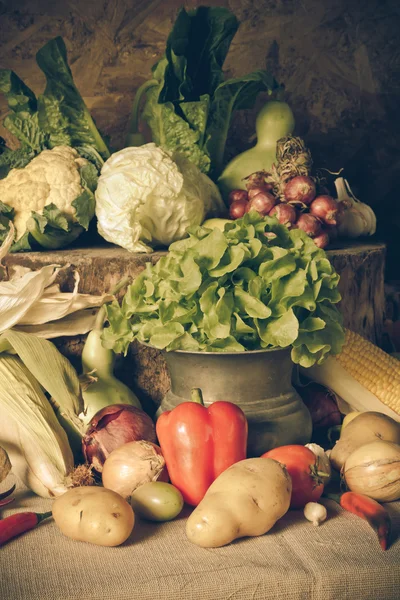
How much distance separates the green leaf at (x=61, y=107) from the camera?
294 centimetres

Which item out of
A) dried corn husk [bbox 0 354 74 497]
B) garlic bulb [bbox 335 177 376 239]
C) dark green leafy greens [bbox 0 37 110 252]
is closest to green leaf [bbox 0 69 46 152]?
dark green leafy greens [bbox 0 37 110 252]

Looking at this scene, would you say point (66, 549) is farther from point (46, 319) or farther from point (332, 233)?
point (332, 233)

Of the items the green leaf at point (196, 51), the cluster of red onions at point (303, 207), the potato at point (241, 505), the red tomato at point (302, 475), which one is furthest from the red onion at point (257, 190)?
the potato at point (241, 505)

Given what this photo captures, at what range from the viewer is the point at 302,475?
1.84 metres

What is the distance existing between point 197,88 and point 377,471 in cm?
206

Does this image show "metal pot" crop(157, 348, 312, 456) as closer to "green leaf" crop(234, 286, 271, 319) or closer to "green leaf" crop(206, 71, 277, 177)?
"green leaf" crop(234, 286, 271, 319)

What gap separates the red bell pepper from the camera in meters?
1.82

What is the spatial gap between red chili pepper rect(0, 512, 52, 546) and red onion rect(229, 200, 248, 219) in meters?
1.44

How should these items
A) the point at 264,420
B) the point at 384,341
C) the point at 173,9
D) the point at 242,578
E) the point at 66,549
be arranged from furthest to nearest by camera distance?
the point at 173,9 → the point at 384,341 → the point at 264,420 → the point at 66,549 → the point at 242,578

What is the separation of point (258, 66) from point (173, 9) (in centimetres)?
52

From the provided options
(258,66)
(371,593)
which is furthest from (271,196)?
(371,593)

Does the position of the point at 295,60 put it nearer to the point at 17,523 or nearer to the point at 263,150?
the point at 263,150

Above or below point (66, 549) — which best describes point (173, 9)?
above

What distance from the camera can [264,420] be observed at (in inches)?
80.0
